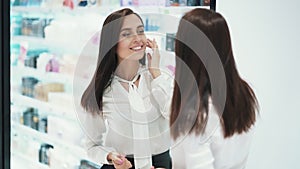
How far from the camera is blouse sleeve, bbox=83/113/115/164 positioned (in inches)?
65.0

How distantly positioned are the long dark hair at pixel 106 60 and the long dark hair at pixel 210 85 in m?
0.23

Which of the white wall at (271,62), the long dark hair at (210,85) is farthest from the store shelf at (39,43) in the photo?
the white wall at (271,62)

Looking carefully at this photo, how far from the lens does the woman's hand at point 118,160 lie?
1.62 meters

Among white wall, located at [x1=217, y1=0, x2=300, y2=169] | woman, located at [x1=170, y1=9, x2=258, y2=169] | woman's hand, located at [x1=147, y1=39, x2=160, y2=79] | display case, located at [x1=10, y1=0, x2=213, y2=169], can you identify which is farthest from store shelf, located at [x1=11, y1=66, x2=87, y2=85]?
white wall, located at [x1=217, y1=0, x2=300, y2=169]

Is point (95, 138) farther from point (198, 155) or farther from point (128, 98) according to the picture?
point (198, 155)

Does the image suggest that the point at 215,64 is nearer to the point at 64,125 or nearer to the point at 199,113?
the point at 199,113

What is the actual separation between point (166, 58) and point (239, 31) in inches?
9.8

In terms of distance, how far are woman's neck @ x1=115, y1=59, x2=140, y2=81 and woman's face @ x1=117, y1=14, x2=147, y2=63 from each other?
1cm

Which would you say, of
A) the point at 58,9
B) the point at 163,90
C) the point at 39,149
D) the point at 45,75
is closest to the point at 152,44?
the point at 163,90

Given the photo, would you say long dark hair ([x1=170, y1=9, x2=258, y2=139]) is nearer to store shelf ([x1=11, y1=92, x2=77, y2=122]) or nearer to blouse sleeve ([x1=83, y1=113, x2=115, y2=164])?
blouse sleeve ([x1=83, y1=113, x2=115, y2=164])

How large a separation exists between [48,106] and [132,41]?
2.03 ft

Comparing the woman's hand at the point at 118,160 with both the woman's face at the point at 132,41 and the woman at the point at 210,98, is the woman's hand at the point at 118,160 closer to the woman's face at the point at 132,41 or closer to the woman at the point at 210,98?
the woman at the point at 210,98

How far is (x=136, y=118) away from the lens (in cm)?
159

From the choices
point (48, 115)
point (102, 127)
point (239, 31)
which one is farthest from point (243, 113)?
point (48, 115)
